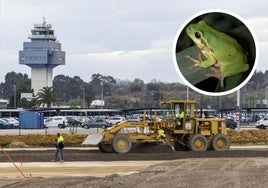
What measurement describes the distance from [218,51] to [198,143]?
1957 cm

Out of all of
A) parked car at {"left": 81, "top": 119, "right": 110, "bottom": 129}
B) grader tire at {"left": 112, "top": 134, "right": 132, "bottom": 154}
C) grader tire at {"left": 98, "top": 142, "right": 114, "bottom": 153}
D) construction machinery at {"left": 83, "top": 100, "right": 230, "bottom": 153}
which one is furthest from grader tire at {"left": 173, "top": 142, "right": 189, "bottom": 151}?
parked car at {"left": 81, "top": 119, "right": 110, "bottom": 129}

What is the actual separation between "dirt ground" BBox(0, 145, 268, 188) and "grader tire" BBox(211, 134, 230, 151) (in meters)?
1.59

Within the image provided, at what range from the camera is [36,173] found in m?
28.6

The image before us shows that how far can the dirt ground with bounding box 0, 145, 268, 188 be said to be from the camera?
2086 centimetres

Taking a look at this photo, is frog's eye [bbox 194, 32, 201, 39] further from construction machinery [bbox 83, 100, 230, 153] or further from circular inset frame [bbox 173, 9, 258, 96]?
construction machinery [bbox 83, 100, 230, 153]

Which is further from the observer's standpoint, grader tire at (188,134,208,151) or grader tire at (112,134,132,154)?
grader tire at (188,134,208,151)

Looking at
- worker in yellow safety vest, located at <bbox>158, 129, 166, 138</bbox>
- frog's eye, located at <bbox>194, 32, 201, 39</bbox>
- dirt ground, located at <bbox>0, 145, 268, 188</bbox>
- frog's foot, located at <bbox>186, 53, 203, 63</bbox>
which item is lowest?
dirt ground, located at <bbox>0, 145, 268, 188</bbox>

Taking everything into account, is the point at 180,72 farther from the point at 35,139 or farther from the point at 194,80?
the point at 35,139

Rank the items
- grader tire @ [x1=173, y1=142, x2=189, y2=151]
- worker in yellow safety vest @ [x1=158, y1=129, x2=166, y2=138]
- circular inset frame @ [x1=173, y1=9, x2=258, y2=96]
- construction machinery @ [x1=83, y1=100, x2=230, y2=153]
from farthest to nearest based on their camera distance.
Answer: grader tire @ [x1=173, y1=142, x2=189, y2=151] < worker in yellow safety vest @ [x1=158, y1=129, x2=166, y2=138] < construction machinery @ [x1=83, y1=100, x2=230, y2=153] < circular inset frame @ [x1=173, y1=9, x2=258, y2=96]

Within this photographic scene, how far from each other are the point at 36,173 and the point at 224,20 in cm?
1277

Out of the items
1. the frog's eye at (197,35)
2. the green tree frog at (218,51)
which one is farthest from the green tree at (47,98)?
the frog's eye at (197,35)

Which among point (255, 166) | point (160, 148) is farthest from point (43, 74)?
point (255, 166)

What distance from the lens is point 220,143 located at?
129 ft

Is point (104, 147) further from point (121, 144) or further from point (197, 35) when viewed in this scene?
point (197, 35)
